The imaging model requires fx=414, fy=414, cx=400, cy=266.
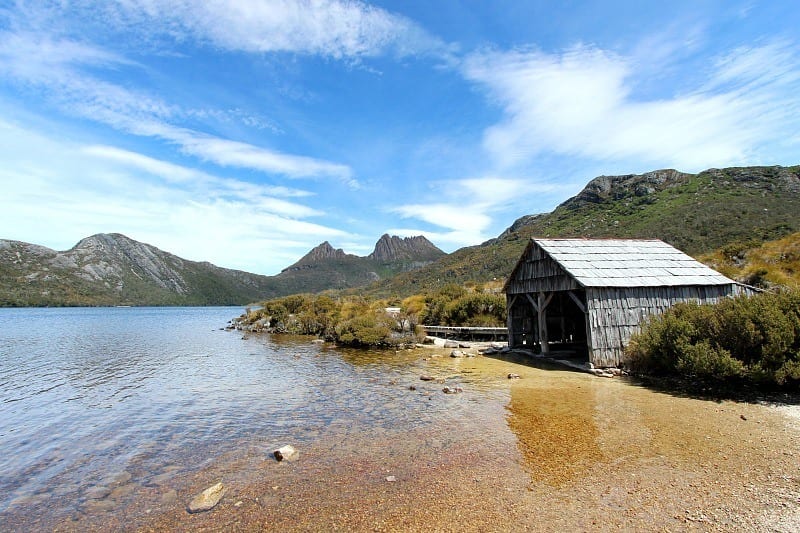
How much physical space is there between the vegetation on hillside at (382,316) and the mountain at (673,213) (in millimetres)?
21340

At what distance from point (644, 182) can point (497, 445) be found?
92.1 m

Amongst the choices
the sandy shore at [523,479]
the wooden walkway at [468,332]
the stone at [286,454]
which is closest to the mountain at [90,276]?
the wooden walkway at [468,332]

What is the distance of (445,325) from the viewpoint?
118 ft

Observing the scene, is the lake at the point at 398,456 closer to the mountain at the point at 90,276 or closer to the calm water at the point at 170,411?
the calm water at the point at 170,411

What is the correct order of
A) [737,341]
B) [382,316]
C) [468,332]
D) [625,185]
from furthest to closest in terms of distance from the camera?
1. [625,185]
2. [382,316]
3. [468,332]
4. [737,341]

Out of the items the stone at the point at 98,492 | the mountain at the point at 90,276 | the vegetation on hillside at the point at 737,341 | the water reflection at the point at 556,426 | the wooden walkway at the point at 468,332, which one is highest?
the mountain at the point at 90,276

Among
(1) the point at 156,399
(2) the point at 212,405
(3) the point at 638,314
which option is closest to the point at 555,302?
(3) the point at 638,314

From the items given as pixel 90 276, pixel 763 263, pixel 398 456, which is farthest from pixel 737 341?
pixel 90 276

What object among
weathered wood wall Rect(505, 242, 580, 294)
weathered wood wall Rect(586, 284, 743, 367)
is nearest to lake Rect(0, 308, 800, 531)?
weathered wood wall Rect(586, 284, 743, 367)

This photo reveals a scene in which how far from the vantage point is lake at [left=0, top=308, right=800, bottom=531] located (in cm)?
634

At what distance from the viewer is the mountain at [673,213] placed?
51.9 m

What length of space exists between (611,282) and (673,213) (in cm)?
5857

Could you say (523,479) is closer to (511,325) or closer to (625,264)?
(625,264)

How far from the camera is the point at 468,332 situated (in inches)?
1251
